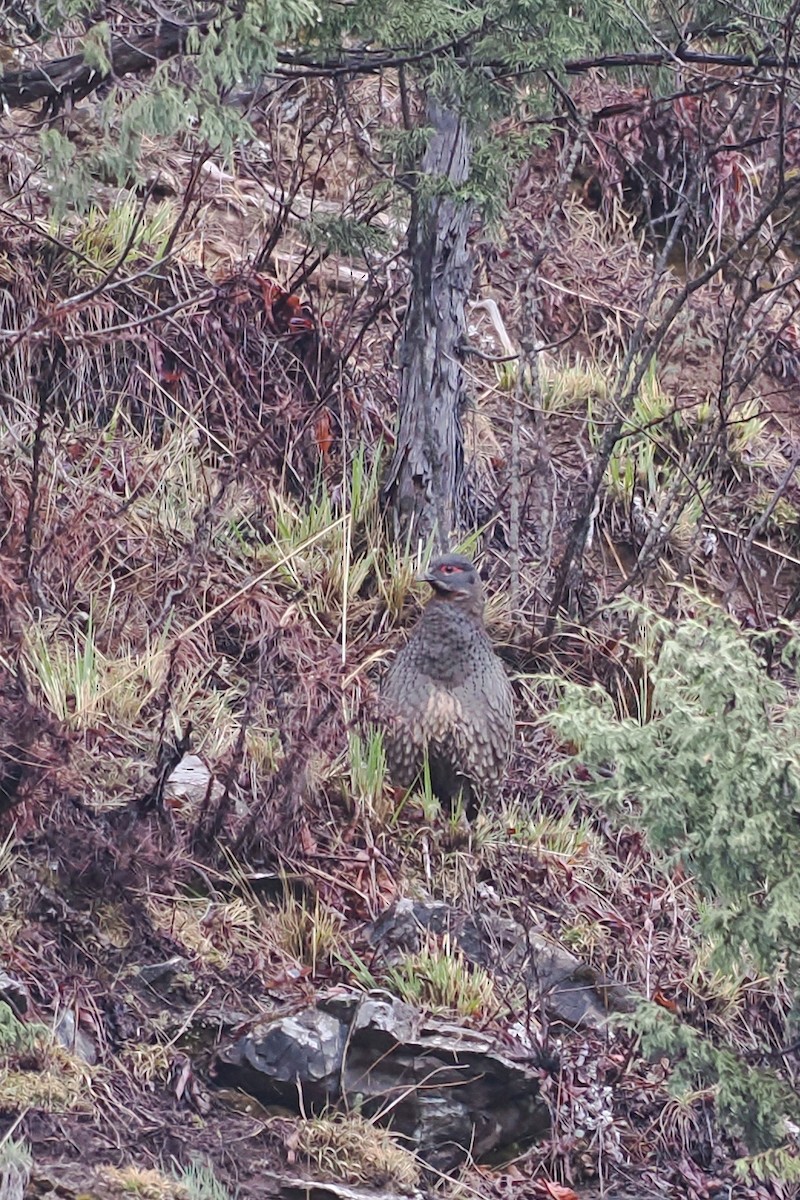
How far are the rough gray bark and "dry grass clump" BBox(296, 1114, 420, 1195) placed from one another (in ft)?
9.91

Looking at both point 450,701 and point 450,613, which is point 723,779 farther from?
point 450,613

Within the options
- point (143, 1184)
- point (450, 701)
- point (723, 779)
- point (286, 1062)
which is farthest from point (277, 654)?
point (723, 779)

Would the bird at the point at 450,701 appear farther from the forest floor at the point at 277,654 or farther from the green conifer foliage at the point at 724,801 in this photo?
the green conifer foliage at the point at 724,801

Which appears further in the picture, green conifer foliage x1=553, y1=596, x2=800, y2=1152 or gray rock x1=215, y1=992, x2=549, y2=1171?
gray rock x1=215, y1=992, x2=549, y2=1171

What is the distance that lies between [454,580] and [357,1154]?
2448 mm

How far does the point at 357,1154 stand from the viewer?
16.2ft

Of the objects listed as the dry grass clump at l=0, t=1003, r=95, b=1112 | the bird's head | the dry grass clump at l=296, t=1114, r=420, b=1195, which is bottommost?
the dry grass clump at l=296, t=1114, r=420, b=1195

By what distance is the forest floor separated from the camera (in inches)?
207

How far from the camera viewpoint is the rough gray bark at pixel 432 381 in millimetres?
7266

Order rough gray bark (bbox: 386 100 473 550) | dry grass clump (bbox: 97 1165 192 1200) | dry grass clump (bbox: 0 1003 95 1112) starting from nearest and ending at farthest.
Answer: dry grass clump (bbox: 97 1165 192 1200) → dry grass clump (bbox: 0 1003 95 1112) → rough gray bark (bbox: 386 100 473 550)

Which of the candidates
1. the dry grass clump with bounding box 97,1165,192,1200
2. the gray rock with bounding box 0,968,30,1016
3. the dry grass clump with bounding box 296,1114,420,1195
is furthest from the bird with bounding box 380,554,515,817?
the dry grass clump with bounding box 97,1165,192,1200

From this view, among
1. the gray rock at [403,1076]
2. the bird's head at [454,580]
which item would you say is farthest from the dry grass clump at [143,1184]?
the bird's head at [454,580]

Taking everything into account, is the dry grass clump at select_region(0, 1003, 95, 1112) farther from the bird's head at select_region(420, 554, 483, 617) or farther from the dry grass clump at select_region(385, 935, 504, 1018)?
the bird's head at select_region(420, 554, 483, 617)

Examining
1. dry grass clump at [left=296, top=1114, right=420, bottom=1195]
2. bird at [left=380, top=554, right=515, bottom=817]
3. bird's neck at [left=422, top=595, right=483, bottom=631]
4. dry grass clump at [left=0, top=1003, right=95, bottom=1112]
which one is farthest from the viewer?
bird's neck at [left=422, top=595, right=483, bottom=631]
